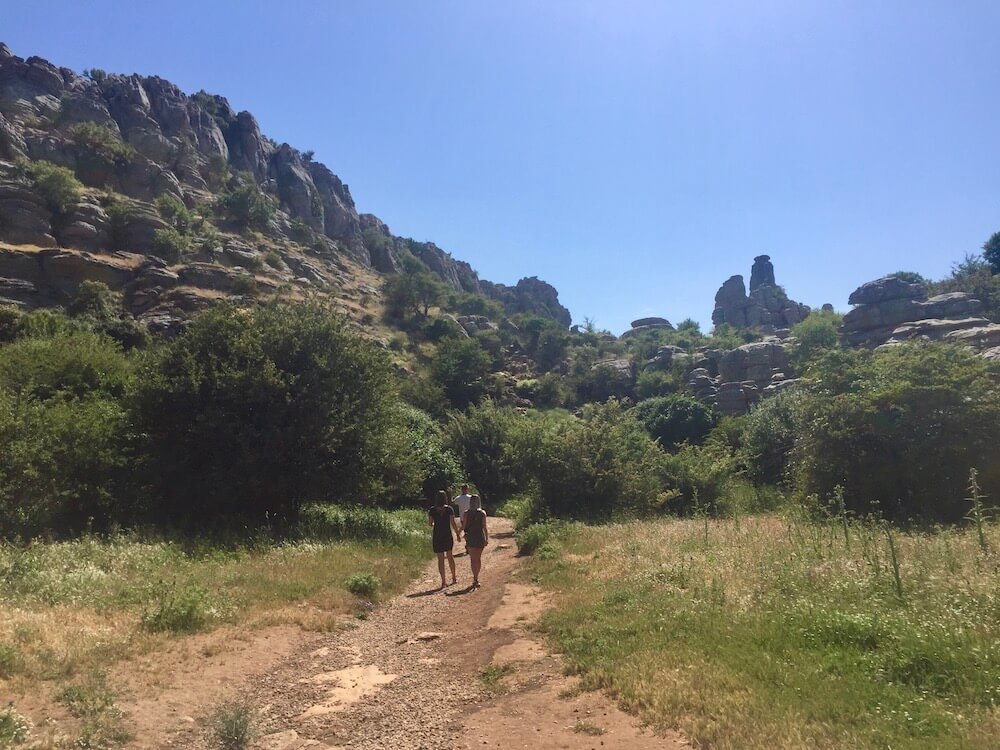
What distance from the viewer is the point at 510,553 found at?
16.6m

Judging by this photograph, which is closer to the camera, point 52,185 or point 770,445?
point 770,445

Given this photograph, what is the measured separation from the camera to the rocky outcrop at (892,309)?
213 feet

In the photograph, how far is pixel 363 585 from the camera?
1138cm

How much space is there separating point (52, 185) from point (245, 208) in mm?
27853

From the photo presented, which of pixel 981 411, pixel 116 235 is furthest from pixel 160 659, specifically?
pixel 116 235

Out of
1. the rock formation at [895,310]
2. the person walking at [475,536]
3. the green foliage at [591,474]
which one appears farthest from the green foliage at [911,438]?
the rock formation at [895,310]

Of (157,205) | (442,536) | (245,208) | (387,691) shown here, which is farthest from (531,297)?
(387,691)

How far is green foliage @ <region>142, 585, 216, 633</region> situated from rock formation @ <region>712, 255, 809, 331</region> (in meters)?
131

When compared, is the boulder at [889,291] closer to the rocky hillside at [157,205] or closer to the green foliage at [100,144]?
the rocky hillside at [157,205]

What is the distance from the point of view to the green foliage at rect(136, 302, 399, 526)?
1670cm

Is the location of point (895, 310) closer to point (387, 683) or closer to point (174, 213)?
point (387, 683)

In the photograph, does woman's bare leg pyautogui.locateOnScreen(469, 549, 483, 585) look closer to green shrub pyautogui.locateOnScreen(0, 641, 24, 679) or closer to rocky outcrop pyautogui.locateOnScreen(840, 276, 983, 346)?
green shrub pyautogui.locateOnScreen(0, 641, 24, 679)

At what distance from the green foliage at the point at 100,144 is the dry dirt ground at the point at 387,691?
88257 mm

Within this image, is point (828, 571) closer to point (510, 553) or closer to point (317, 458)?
point (510, 553)
